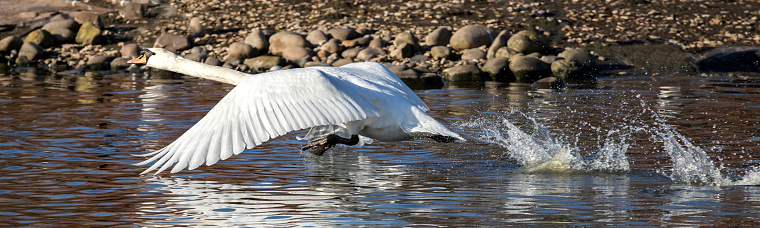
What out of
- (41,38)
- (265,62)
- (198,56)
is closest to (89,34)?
(41,38)

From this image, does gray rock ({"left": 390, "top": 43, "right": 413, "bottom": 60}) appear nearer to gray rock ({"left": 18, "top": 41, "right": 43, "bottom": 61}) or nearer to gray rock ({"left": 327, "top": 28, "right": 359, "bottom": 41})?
gray rock ({"left": 327, "top": 28, "right": 359, "bottom": 41})

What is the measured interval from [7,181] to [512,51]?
1193 cm

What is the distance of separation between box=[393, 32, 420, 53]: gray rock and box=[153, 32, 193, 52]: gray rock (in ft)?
16.1

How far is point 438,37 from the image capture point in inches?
709

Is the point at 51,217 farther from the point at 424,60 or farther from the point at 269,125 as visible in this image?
the point at 424,60

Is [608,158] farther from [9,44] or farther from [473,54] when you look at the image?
[9,44]

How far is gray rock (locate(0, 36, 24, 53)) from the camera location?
67.6 feet

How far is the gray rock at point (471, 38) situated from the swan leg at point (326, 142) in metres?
10.2

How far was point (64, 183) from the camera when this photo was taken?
6746 millimetres

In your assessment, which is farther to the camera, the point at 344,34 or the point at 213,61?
the point at 344,34

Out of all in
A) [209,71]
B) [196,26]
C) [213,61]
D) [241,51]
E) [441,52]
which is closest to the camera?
[209,71]

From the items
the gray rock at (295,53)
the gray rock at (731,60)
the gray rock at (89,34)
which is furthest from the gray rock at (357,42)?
the gray rock at (731,60)

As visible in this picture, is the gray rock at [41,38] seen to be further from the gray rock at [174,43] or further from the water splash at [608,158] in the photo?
the water splash at [608,158]

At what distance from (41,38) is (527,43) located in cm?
1152
